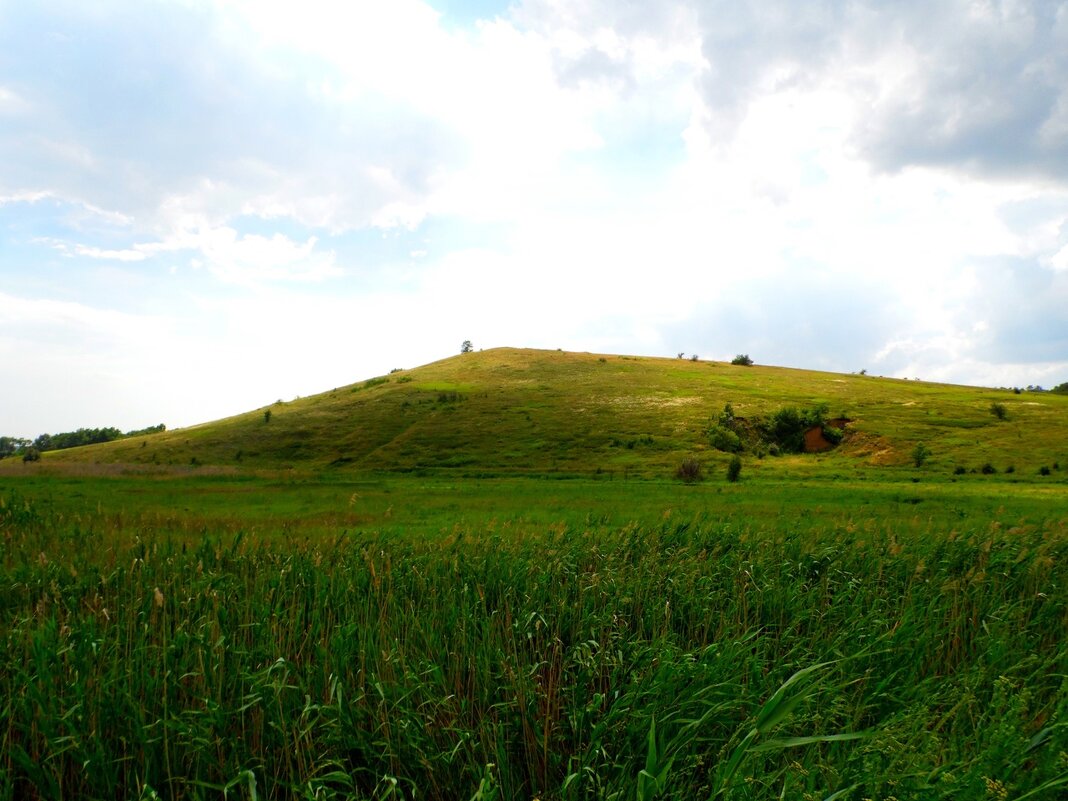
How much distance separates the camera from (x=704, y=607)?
7.14 m

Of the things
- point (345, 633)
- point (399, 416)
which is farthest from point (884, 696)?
point (399, 416)

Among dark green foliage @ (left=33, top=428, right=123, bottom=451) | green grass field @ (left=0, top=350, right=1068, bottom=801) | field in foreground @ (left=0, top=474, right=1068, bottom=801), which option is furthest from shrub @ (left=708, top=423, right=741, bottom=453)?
dark green foliage @ (left=33, top=428, right=123, bottom=451)

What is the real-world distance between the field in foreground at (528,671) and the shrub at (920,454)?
1931 inches

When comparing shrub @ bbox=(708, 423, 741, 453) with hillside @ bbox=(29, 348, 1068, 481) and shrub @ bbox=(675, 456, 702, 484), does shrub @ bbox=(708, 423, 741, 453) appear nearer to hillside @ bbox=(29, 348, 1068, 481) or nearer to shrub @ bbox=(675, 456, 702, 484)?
hillside @ bbox=(29, 348, 1068, 481)

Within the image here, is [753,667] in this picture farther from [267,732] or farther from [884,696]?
[267,732]

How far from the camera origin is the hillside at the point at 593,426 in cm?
5662

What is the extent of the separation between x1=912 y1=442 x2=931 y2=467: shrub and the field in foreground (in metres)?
49.0

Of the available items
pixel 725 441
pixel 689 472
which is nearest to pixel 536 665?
pixel 689 472

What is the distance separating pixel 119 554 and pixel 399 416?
71731mm

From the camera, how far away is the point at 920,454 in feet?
177

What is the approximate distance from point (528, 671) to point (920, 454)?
59351 mm

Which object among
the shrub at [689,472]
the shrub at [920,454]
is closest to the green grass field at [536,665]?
the shrub at [689,472]

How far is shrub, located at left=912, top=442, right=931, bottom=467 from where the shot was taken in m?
53.1

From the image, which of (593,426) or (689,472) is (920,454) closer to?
(689,472)
